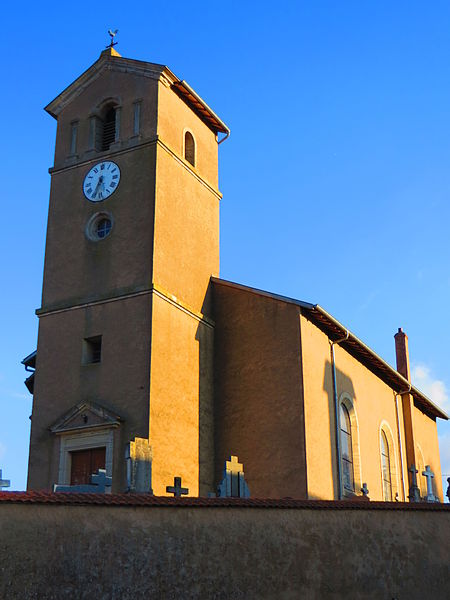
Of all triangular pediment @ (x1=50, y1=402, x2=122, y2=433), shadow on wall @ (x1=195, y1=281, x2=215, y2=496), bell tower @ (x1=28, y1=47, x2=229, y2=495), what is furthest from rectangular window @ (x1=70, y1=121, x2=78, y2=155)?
triangular pediment @ (x1=50, y1=402, x2=122, y2=433)

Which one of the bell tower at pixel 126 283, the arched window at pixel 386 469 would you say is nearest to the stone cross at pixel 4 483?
the bell tower at pixel 126 283

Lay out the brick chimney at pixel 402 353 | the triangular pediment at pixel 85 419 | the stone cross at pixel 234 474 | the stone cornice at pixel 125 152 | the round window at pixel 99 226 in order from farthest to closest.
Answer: the brick chimney at pixel 402 353 → the stone cornice at pixel 125 152 → the round window at pixel 99 226 → the triangular pediment at pixel 85 419 → the stone cross at pixel 234 474

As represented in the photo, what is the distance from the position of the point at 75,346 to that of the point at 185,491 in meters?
7.26

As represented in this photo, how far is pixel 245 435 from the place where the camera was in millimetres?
18938

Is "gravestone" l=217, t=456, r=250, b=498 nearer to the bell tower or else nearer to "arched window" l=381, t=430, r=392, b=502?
the bell tower

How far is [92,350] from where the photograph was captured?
62.6ft

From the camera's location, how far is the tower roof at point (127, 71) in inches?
825

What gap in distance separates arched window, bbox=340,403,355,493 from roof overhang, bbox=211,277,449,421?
1.72 metres

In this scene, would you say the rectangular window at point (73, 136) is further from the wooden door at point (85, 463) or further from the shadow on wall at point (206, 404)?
the wooden door at point (85, 463)

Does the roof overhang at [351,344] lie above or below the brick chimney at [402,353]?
below

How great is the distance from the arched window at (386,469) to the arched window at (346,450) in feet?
8.97

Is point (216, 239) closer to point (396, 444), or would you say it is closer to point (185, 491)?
point (396, 444)

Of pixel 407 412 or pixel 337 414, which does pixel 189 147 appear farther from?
pixel 407 412

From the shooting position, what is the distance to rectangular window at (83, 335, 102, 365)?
18828 mm
